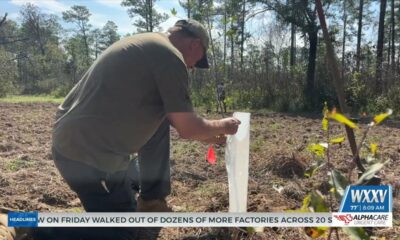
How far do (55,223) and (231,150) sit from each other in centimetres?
102

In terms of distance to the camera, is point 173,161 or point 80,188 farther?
point 173,161

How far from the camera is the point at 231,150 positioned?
223 centimetres

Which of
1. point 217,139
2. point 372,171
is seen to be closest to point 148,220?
point 217,139

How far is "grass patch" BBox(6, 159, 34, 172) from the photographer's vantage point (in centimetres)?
437

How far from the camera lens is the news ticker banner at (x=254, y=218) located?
58.9 inches

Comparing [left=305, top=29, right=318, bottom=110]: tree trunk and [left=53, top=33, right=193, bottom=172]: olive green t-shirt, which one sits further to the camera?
[left=305, top=29, right=318, bottom=110]: tree trunk

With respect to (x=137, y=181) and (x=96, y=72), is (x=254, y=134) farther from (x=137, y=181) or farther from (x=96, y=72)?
(x=96, y=72)

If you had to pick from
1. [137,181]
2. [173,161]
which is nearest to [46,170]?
[173,161]

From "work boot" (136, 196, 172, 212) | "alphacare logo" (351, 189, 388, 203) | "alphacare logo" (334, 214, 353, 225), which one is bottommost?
"work boot" (136, 196, 172, 212)

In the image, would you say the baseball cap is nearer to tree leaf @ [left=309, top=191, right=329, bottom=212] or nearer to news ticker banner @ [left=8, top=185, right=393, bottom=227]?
news ticker banner @ [left=8, top=185, right=393, bottom=227]

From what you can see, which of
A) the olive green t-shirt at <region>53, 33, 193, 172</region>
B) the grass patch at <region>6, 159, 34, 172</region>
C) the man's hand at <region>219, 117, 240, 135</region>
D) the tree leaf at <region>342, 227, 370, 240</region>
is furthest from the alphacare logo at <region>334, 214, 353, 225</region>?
the grass patch at <region>6, 159, 34, 172</region>

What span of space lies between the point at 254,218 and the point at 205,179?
77.5 inches

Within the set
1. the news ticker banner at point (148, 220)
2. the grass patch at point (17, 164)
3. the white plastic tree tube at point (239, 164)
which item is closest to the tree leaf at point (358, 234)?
the news ticker banner at point (148, 220)

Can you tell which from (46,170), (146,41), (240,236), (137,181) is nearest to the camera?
(146,41)
